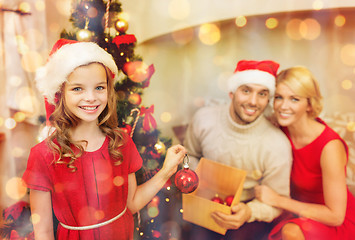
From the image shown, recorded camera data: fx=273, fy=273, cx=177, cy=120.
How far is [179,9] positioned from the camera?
72.4 inches

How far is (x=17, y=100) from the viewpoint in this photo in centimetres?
180

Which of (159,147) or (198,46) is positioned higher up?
(198,46)

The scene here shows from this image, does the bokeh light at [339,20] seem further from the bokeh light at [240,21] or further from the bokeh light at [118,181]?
the bokeh light at [118,181]

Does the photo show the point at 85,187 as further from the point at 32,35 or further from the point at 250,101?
the point at 32,35

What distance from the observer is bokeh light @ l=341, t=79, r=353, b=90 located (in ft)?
4.91

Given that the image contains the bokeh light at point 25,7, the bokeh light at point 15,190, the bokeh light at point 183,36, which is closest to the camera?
the bokeh light at point 25,7

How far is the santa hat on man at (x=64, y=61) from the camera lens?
0.87 meters

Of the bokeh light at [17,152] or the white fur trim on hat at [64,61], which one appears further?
the bokeh light at [17,152]

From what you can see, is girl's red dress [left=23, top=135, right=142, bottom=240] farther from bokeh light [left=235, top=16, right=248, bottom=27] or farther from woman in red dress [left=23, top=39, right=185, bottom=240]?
bokeh light [left=235, top=16, right=248, bottom=27]

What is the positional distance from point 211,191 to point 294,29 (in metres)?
1.11

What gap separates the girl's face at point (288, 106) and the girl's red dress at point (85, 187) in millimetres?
765

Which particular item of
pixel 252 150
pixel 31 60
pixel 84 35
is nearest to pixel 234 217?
pixel 252 150

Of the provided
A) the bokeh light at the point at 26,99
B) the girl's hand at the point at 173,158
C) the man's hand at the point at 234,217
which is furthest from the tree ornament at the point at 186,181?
Result: the bokeh light at the point at 26,99

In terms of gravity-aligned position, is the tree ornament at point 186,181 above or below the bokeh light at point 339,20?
below
